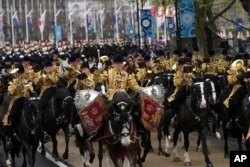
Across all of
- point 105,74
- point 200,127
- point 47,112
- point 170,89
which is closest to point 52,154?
point 47,112

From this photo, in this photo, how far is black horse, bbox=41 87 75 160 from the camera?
20203mm

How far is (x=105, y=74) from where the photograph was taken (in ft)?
51.1

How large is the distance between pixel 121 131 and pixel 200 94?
13.6 feet

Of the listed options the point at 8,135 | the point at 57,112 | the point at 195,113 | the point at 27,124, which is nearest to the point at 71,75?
the point at 57,112

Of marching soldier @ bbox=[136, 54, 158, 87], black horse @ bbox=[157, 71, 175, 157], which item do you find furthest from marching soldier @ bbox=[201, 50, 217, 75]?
black horse @ bbox=[157, 71, 175, 157]

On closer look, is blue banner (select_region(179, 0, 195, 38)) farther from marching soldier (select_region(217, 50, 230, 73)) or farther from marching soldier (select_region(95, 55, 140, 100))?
marching soldier (select_region(95, 55, 140, 100))

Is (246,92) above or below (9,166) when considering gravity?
above

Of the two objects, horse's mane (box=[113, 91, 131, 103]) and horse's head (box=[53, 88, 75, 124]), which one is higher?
horse's mane (box=[113, 91, 131, 103])

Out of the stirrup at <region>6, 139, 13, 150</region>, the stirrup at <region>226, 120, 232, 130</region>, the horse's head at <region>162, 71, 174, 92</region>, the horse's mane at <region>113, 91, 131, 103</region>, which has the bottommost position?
the stirrup at <region>6, 139, 13, 150</region>

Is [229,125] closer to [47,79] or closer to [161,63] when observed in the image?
[47,79]

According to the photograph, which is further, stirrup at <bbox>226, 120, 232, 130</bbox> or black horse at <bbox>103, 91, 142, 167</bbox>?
stirrup at <bbox>226, 120, 232, 130</bbox>

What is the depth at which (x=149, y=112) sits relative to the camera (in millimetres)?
15523

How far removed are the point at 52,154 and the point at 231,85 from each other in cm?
557

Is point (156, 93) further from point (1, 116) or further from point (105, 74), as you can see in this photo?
point (1, 116)
